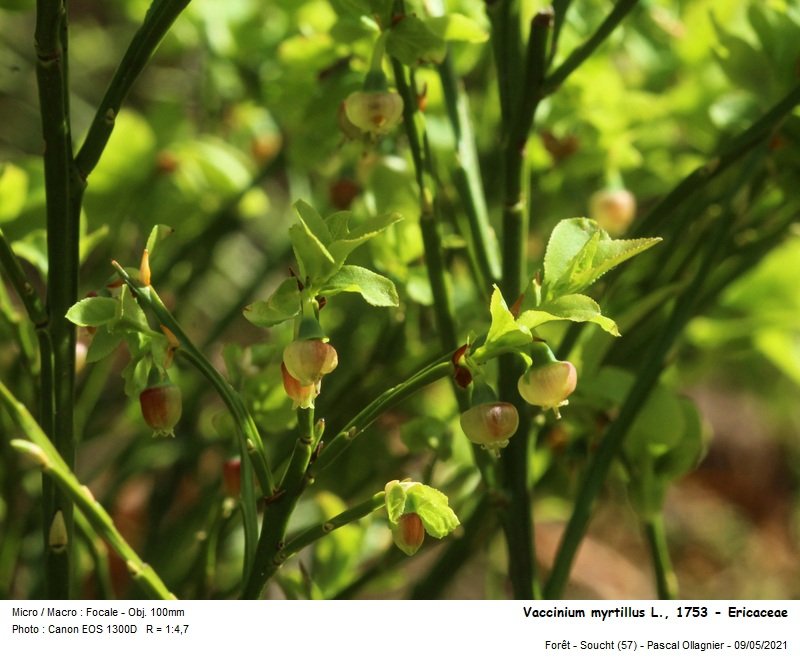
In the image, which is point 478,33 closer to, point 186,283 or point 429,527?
point 429,527

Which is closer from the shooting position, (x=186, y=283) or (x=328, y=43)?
(x=328, y=43)

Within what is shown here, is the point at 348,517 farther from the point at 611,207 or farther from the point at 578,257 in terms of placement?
the point at 611,207

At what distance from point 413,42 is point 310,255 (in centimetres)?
13

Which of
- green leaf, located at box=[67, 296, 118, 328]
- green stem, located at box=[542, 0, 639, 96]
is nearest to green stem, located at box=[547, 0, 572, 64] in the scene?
green stem, located at box=[542, 0, 639, 96]

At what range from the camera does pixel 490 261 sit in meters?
0.57

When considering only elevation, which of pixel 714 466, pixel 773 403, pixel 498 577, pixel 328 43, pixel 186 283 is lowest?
pixel 714 466

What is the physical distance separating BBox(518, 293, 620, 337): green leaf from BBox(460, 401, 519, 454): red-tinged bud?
3cm

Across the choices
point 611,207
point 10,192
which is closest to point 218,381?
point 10,192

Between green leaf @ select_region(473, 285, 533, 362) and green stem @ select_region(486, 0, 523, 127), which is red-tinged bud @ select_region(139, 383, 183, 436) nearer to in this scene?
green leaf @ select_region(473, 285, 533, 362)

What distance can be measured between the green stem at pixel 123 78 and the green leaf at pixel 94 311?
88 mm

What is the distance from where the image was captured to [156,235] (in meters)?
0.42

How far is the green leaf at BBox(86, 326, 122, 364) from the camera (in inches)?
16.2
